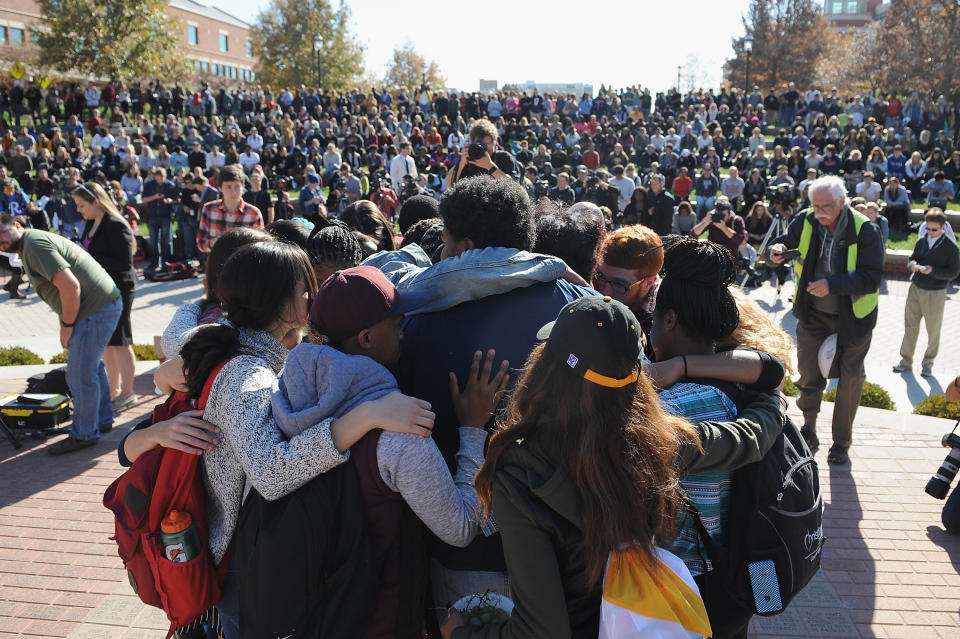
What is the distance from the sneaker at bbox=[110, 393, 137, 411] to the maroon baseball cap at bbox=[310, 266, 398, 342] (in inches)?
216

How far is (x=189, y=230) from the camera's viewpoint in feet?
47.5

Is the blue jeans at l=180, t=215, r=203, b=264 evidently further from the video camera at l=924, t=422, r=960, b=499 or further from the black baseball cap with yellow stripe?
the black baseball cap with yellow stripe

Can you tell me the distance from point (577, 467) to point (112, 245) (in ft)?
18.4

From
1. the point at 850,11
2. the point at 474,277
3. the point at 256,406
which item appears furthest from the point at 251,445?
the point at 850,11

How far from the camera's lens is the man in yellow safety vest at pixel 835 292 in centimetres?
515

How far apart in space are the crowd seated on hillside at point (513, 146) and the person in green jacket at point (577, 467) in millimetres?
12236

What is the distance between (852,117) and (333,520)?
3142 centimetres

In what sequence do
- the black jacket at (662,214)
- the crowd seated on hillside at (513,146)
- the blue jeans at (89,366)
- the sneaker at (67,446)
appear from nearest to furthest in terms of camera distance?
the blue jeans at (89,366), the sneaker at (67,446), the black jacket at (662,214), the crowd seated on hillside at (513,146)

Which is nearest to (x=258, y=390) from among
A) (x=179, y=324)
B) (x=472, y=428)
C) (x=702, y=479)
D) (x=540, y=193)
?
(x=472, y=428)

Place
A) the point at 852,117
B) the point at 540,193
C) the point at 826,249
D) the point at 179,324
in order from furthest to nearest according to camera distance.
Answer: the point at 852,117 < the point at 540,193 < the point at 826,249 < the point at 179,324

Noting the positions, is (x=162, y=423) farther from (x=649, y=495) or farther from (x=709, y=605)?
(x=709, y=605)

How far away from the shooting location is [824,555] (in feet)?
14.5

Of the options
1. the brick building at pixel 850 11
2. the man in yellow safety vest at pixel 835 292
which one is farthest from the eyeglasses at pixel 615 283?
the brick building at pixel 850 11

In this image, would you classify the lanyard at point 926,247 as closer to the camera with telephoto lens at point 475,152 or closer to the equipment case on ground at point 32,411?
the camera with telephoto lens at point 475,152
